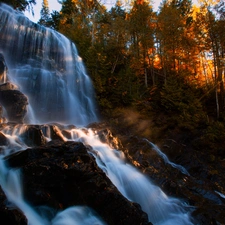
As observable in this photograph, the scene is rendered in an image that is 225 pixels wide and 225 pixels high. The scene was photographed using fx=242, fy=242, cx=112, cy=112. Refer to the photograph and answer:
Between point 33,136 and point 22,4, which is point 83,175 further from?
point 22,4

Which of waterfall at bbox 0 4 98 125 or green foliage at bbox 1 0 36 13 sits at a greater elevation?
green foliage at bbox 1 0 36 13

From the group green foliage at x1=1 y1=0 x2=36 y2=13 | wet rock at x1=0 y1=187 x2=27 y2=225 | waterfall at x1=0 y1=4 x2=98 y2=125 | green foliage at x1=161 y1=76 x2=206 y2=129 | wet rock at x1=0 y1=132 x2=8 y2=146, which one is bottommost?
wet rock at x1=0 y1=187 x2=27 y2=225

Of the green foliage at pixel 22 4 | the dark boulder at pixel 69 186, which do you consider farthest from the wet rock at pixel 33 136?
the green foliage at pixel 22 4

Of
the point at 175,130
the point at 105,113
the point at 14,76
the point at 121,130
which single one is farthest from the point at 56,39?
the point at 175,130

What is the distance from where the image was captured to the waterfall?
49.1ft

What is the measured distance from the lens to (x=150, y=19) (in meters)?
21.3

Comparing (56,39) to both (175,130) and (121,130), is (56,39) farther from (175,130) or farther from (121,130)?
(175,130)

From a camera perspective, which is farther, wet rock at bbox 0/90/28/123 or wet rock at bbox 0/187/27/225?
wet rock at bbox 0/90/28/123

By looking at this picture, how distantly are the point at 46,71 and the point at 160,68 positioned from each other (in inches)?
437

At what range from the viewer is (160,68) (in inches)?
894

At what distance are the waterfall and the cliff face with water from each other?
9 cm

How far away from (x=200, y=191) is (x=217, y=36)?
1303 cm

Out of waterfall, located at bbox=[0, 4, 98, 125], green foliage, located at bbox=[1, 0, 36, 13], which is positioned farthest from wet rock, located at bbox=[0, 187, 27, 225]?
green foliage, located at bbox=[1, 0, 36, 13]

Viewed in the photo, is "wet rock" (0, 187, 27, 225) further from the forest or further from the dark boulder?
the forest
